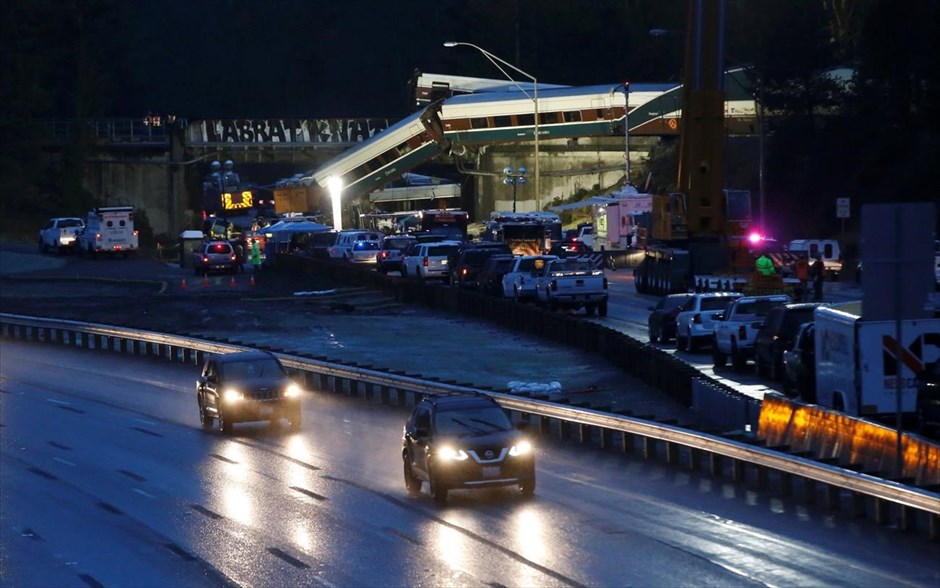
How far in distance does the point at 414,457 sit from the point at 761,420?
17.8ft

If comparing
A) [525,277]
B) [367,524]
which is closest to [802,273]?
[525,277]

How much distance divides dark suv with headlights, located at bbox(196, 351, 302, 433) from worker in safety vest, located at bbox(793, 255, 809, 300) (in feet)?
81.7

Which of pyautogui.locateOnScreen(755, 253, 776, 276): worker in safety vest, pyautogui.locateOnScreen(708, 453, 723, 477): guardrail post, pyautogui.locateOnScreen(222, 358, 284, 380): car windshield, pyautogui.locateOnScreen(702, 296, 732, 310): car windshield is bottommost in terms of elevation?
pyautogui.locateOnScreen(708, 453, 723, 477): guardrail post

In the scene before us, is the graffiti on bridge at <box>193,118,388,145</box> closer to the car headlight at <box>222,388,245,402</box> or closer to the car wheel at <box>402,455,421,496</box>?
the car headlight at <box>222,388,245,402</box>

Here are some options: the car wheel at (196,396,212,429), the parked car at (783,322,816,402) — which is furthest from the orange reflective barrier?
the car wheel at (196,396,212,429)

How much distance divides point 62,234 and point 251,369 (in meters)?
67.6

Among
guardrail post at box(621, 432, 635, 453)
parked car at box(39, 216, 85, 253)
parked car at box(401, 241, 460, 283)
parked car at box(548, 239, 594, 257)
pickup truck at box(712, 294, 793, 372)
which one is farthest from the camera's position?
parked car at box(39, 216, 85, 253)

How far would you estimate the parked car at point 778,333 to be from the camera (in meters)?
33.6

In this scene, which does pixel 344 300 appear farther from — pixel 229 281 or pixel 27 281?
pixel 27 281

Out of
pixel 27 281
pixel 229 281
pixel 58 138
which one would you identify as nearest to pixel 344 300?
pixel 229 281

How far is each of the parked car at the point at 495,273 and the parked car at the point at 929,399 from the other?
33887 millimetres

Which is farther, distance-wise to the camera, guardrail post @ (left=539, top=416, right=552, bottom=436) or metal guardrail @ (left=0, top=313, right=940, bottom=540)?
guardrail post @ (left=539, top=416, right=552, bottom=436)

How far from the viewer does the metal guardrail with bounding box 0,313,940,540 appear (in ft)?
61.2

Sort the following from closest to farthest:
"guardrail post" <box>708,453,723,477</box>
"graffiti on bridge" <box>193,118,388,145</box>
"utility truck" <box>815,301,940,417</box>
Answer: "guardrail post" <box>708,453,723,477</box>
"utility truck" <box>815,301,940,417</box>
"graffiti on bridge" <box>193,118,388,145</box>
